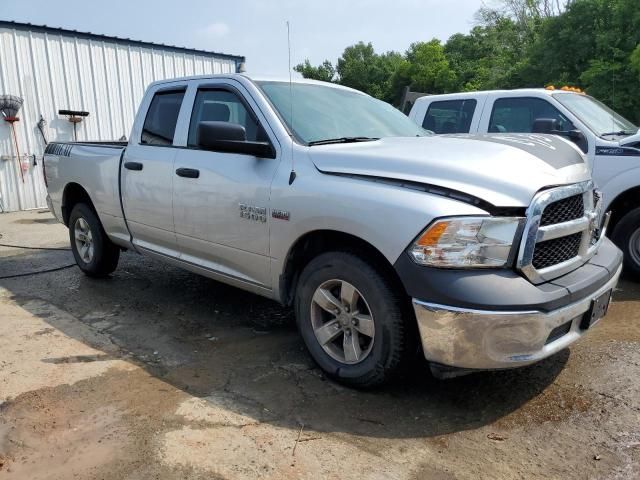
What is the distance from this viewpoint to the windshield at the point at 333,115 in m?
3.70

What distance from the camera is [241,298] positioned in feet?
17.0

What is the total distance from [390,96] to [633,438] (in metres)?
37.4

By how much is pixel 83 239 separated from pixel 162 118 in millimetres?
1969

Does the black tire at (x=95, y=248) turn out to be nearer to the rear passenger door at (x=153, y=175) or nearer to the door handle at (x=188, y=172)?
the rear passenger door at (x=153, y=175)

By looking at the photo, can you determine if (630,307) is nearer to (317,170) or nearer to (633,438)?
(633,438)

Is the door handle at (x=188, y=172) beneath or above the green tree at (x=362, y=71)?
beneath

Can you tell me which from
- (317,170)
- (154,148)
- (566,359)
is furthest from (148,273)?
(566,359)

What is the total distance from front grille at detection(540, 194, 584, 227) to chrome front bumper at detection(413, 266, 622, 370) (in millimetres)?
462

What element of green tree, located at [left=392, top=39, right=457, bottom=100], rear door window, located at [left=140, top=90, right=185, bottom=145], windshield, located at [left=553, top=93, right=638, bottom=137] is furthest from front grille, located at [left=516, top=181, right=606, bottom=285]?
green tree, located at [left=392, top=39, right=457, bottom=100]

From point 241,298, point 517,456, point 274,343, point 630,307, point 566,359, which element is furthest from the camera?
point 241,298

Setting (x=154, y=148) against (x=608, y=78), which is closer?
(x=154, y=148)

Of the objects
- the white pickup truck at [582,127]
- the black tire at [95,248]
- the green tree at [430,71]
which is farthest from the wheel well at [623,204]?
the green tree at [430,71]

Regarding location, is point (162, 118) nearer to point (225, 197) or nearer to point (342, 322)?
point (225, 197)

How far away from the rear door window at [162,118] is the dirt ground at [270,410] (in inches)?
62.6
